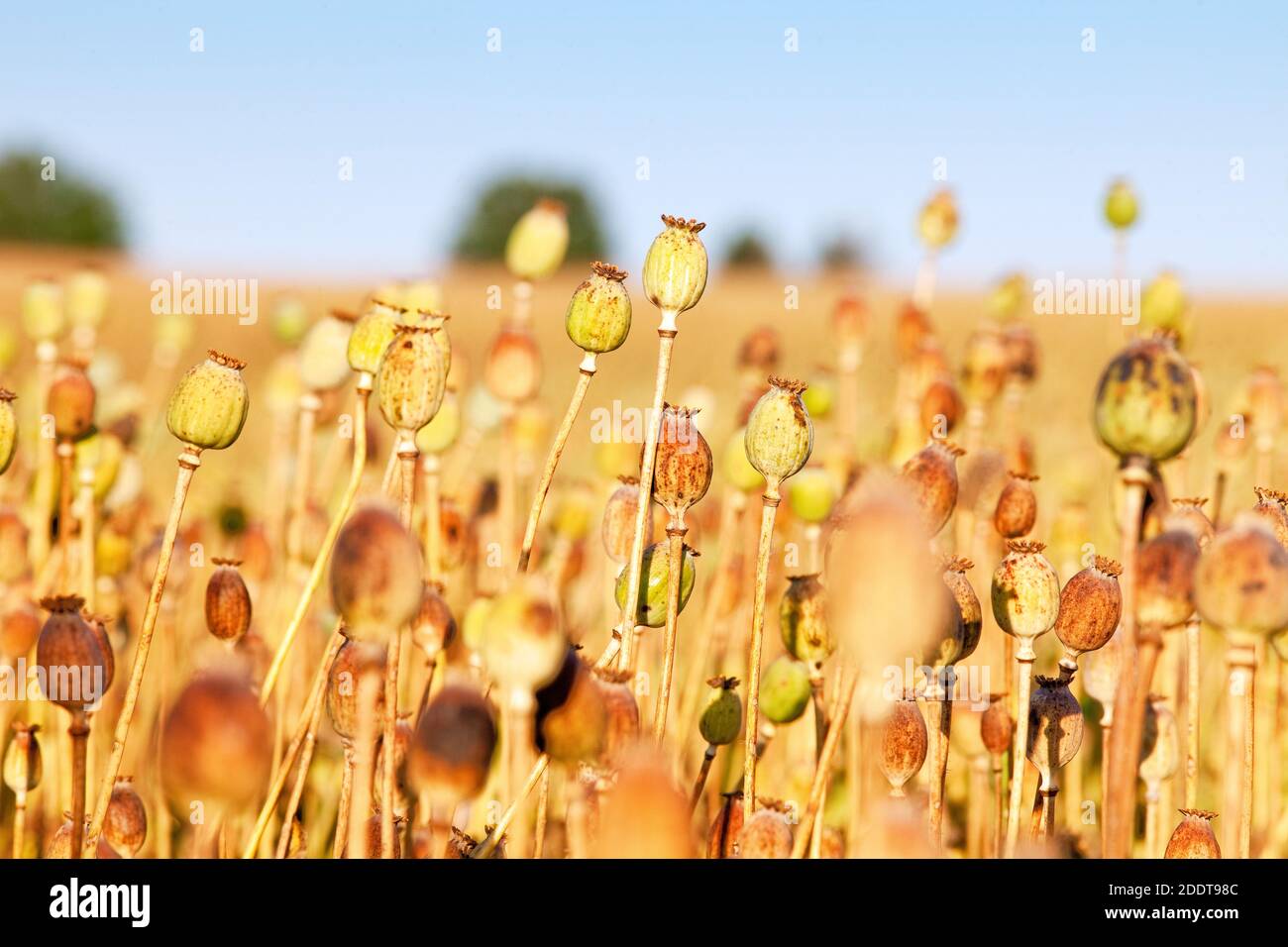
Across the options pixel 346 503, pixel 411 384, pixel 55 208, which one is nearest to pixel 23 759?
pixel 346 503

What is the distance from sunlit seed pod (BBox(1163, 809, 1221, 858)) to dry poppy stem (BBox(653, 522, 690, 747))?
1.74 feet

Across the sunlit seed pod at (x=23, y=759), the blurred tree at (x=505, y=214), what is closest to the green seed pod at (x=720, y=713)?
the sunlit seed pod at (x=23, y=759)

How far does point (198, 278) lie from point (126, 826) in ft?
4.06

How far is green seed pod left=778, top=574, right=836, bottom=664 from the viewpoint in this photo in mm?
1224

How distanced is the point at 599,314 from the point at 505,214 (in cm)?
4266

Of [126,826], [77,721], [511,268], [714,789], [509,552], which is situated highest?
[511,268]

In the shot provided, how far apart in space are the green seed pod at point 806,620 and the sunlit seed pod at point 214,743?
66 cm

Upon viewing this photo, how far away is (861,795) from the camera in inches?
65.7

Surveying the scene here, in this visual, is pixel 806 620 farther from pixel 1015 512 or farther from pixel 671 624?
pixel 1015 512

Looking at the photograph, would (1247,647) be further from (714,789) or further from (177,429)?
(714,789)

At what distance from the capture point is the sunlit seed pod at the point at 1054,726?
118cm

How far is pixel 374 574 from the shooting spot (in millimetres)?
748

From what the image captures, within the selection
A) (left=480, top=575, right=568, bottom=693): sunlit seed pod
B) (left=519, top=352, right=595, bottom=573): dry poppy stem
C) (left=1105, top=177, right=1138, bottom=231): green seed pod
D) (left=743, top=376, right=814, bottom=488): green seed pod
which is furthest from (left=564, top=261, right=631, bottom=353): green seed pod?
(left=1105, top=177, right=1138, bottom=231): green seed pod

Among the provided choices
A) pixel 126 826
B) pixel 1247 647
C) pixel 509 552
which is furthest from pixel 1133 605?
pixel 126 826
